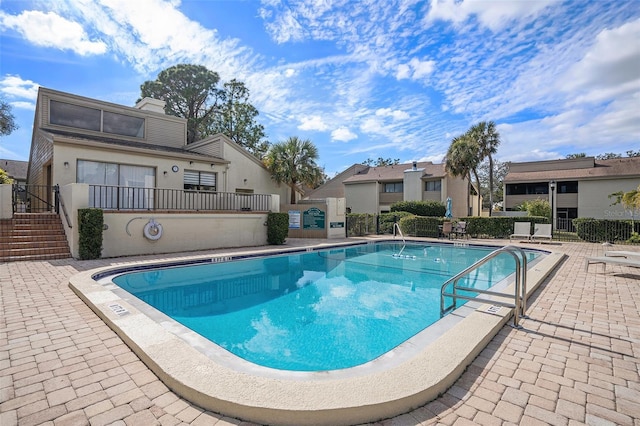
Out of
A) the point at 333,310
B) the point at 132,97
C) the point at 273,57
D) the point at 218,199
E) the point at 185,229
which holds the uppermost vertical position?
the point at 132,97

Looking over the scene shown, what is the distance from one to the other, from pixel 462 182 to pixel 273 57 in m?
22.6

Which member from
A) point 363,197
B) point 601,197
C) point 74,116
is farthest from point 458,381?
point 601,197

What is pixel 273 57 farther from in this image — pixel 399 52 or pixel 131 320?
pixel 131 320

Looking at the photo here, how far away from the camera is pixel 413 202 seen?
91.0ft

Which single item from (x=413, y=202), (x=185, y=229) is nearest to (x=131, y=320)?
(x=185, y=229)

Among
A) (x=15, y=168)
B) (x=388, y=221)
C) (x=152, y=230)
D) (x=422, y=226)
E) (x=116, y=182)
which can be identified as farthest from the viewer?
(x=15, y=168)

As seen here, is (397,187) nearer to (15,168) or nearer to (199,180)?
(199,180)

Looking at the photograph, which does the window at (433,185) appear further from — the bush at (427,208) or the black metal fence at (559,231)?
the black metal fence at (559,231)

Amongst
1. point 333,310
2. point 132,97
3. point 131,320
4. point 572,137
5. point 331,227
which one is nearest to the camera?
point 131,320

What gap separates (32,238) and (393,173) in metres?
29.5

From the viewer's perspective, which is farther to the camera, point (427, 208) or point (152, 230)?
point (427, 208)

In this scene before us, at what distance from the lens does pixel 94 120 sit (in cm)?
1550

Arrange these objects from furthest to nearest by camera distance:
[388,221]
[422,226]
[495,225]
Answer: [388,221] < [422,226] < [495,225]

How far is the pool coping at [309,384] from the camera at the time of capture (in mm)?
2254
